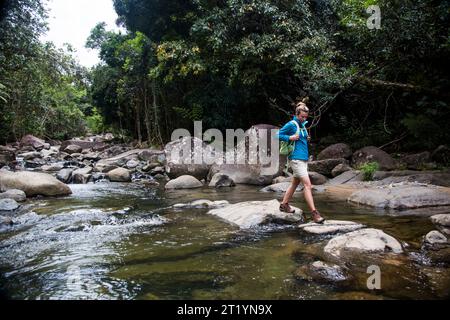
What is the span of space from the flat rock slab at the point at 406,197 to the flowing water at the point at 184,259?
48 centimetres

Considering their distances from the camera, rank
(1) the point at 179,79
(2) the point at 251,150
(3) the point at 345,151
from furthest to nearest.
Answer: (1) the point at 179,79 → (3) the point at 345,151 → (2) the point at 251,150

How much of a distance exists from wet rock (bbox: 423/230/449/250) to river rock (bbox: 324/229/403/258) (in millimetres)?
360

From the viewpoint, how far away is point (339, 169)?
458 inches

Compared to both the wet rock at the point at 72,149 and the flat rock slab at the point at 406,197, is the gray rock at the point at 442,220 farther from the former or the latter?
the wet rock at the point at 72,149

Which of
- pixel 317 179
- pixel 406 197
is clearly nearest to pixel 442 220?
pixel 406 197

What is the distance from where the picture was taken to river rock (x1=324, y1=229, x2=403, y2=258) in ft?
13.7

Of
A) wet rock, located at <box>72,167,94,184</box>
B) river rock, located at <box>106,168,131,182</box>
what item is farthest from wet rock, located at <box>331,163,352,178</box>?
wet rock, located at <box>72,167,94,184</box>

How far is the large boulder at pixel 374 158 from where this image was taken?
37.5 ft

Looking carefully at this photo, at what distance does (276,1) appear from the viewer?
1354 centimetres

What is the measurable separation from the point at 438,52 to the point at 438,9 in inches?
71.0

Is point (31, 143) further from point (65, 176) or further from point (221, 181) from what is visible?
point (221, 181)

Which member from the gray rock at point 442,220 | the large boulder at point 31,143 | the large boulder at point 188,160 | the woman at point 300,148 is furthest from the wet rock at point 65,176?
the large boulder at point 31,143
